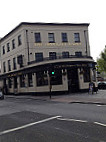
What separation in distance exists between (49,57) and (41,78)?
10.3 feet

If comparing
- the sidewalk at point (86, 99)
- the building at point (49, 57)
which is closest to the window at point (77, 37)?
the building at point (49, 57)

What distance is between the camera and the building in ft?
77.4

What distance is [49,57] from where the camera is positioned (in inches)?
947

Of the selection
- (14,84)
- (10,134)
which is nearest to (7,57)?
(14,84)

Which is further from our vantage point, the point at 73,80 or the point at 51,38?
the point at 51,38

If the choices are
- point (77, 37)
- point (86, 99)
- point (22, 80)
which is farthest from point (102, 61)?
point (86, 99)

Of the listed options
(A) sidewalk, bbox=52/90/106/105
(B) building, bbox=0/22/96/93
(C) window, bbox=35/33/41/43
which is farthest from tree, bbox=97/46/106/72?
(A) sidewalk, bbox=52/90/106/105

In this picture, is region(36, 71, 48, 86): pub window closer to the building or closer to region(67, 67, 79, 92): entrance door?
the building

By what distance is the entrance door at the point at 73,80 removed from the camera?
2464cm


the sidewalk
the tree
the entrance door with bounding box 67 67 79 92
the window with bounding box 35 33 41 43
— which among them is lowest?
the sidewalk

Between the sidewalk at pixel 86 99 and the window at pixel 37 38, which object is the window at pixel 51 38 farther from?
the sidewalk at pixel 86 99

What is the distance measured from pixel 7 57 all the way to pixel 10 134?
28.1 meters

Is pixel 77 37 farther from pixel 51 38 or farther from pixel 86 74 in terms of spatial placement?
pixel 86 74

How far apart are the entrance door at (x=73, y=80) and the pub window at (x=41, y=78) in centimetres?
336
